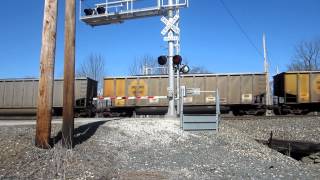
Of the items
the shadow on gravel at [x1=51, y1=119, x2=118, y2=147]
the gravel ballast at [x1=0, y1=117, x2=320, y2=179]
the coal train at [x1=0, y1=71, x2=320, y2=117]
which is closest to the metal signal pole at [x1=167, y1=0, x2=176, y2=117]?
the gravel ballast at [x1=0, y1=117, x2=320, y2=179]

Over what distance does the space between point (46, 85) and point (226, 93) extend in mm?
21664

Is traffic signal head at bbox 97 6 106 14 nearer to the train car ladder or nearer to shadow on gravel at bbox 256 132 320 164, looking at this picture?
the train car ladder

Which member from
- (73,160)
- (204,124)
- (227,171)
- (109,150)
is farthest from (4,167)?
(204,124)

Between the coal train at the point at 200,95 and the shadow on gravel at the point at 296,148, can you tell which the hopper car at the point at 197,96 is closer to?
the coal train at the point at 200,95

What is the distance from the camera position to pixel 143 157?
1151 cm

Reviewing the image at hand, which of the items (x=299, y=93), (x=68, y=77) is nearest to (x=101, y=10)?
(x=299, y=93)

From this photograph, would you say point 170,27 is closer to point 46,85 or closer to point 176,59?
point 176,59

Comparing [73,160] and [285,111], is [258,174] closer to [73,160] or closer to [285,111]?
[73,160]

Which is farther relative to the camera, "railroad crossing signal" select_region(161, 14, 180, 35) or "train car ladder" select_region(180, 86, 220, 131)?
"railroad crossing signal" select_region(161, 14, 180, 35)

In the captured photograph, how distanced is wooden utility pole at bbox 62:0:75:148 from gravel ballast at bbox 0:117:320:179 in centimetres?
41

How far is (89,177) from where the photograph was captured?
29.6 feet

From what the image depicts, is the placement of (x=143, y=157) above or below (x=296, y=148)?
above

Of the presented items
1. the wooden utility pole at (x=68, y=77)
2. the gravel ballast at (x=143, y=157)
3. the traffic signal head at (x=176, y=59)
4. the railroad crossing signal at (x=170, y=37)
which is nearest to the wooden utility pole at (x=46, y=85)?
the gravel ballast at (x=143, y=157)

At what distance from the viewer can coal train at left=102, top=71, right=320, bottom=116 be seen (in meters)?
29.6
